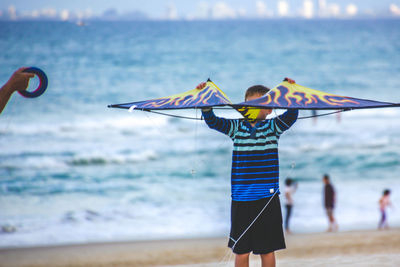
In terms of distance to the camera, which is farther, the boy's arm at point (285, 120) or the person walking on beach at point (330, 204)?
the person walking on beach at point (330, 204)

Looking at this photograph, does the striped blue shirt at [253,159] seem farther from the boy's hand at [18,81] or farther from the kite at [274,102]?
the boy's hand at [18,81]

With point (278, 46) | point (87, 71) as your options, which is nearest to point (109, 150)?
point (87, 71)

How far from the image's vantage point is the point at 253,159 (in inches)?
154

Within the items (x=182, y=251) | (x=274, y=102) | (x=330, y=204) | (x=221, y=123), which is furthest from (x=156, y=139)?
(x=274, y=102)

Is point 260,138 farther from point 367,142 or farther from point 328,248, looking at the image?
point 367,142

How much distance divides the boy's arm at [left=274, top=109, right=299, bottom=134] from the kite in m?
0.11

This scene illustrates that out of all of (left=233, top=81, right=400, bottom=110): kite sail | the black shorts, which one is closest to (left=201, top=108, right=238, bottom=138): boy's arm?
(left=233, top=81, right=400, bottom=110): kite sail

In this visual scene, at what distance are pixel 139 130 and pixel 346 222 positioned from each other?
12.9 m

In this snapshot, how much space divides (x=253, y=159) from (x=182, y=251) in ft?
17.2

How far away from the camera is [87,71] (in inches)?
1404

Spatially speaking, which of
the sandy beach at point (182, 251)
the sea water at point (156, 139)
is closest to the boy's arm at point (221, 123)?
the sea water at point (156, 139)

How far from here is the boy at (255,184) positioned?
390cm

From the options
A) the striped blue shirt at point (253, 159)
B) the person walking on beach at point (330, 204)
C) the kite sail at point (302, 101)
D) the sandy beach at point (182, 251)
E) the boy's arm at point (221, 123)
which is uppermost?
the kite sail at point (302, 101)

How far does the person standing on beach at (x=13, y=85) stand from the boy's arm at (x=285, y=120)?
68.0 inches
